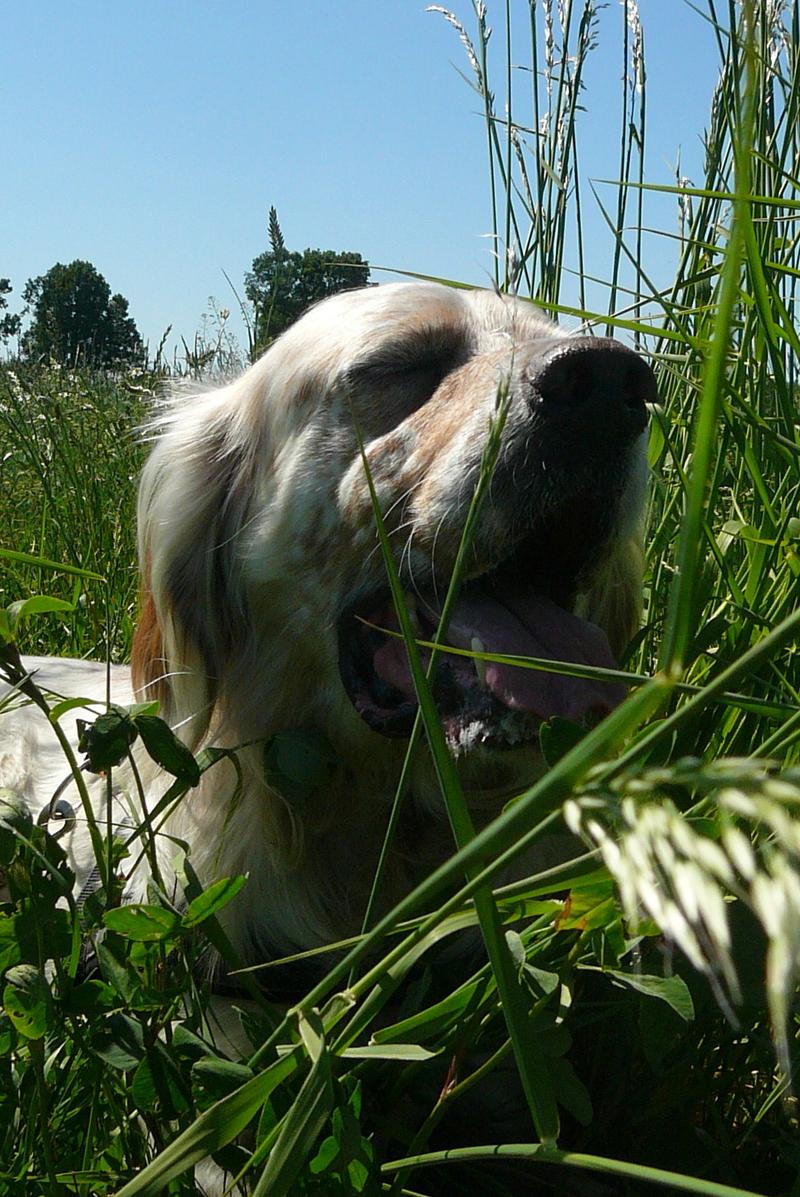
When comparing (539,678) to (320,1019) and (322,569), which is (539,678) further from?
(320,1019)

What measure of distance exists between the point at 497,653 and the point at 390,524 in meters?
0.54

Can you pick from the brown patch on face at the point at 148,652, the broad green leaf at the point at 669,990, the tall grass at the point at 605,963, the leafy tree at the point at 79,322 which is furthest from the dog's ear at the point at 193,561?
the leafy tree at the point at 79,322

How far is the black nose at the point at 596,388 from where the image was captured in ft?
5.68

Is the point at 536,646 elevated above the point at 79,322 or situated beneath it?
elevated above

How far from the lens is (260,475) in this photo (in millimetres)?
2494

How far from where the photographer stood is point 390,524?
212 cm

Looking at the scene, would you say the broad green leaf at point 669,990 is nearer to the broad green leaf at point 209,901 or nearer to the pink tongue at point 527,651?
the broad green leaf at point 209,901

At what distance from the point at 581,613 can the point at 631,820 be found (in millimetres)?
1912

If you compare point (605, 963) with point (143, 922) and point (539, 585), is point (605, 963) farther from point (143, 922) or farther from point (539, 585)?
point (539, 585)

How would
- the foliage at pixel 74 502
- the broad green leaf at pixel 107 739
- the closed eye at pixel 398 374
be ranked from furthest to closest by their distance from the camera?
1. the foliage at pixel 74 502
2. the closed eye at pixel 398 374
3. the broad green leaf at pixel 107 739

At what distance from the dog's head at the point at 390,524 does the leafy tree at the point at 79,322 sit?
9.12ft

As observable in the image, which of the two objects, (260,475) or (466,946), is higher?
(260,475)

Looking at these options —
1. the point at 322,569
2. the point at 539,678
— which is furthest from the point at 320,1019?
the point at 322,569

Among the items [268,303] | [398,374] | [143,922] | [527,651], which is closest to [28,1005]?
[143,922]
